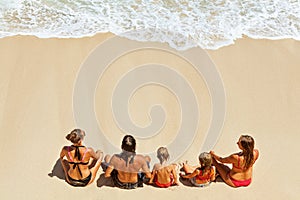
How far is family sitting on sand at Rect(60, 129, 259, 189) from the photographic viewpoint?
3783mm

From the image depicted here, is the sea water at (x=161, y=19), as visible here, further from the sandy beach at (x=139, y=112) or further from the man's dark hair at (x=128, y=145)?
the man's dark hair at (x=128, y=145)

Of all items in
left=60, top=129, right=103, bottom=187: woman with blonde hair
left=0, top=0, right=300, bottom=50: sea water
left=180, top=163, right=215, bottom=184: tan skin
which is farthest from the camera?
left=0, top=0, right=300, bottom=50: sea water

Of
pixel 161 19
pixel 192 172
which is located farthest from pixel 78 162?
pixel 161 19

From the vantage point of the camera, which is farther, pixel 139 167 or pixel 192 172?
pixel 192 172

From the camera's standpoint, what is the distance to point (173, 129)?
464cm

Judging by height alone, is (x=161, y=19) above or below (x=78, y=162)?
above

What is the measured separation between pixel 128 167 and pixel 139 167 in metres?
0.11

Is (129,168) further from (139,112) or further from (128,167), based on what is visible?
(139,112)

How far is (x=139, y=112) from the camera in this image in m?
4.79

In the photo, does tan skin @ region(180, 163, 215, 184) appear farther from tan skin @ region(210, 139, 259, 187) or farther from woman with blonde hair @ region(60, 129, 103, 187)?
woman with blonde hair @ region(60, 129, 103, 187)

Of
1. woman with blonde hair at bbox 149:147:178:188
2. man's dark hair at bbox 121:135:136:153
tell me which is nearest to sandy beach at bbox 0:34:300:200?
woman with blonde hair at bbox 149:147:178:188

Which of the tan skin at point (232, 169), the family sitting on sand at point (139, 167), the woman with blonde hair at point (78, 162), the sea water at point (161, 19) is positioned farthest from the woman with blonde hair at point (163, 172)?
the sea water at point (161, 19)

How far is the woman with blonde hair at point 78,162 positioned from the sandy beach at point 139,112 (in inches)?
3.6

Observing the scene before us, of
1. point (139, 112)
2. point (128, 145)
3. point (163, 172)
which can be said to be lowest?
point (163, 172)
